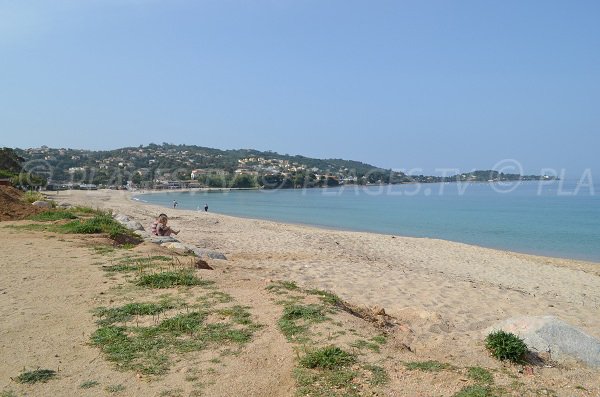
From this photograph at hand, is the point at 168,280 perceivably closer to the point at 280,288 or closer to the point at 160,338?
the point at 280,288

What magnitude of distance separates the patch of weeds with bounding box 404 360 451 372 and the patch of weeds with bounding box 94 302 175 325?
3.23m

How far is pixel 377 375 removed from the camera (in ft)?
13.6

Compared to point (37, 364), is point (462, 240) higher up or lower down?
lower down

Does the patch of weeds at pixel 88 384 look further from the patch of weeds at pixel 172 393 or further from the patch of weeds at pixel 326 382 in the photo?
the patch of weeds at pixel 326 382

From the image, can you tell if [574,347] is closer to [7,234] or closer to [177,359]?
[177,359]

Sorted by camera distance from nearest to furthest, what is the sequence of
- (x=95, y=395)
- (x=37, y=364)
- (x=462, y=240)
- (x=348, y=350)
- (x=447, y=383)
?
(x=95, y=395) → (x=447, y=383) → (x=37, y=364) → (x=348, y=350) → (x=462, y=240)

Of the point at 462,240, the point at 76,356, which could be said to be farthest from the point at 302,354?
the point at 462,240

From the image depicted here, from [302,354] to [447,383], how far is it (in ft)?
4.53

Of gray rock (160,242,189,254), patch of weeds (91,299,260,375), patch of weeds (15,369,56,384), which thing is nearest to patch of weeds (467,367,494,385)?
patch of weeds (91,299,260,375)

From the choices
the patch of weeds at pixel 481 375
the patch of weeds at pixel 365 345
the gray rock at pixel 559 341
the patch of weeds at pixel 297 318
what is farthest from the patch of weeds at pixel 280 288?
the patch of weeds at pixel 481 375

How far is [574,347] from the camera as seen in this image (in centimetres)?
518

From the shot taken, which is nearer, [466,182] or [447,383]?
[447,383]

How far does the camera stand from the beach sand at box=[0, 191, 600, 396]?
544 cm

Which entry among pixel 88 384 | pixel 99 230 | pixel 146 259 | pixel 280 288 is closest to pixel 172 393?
pixel 88 384
